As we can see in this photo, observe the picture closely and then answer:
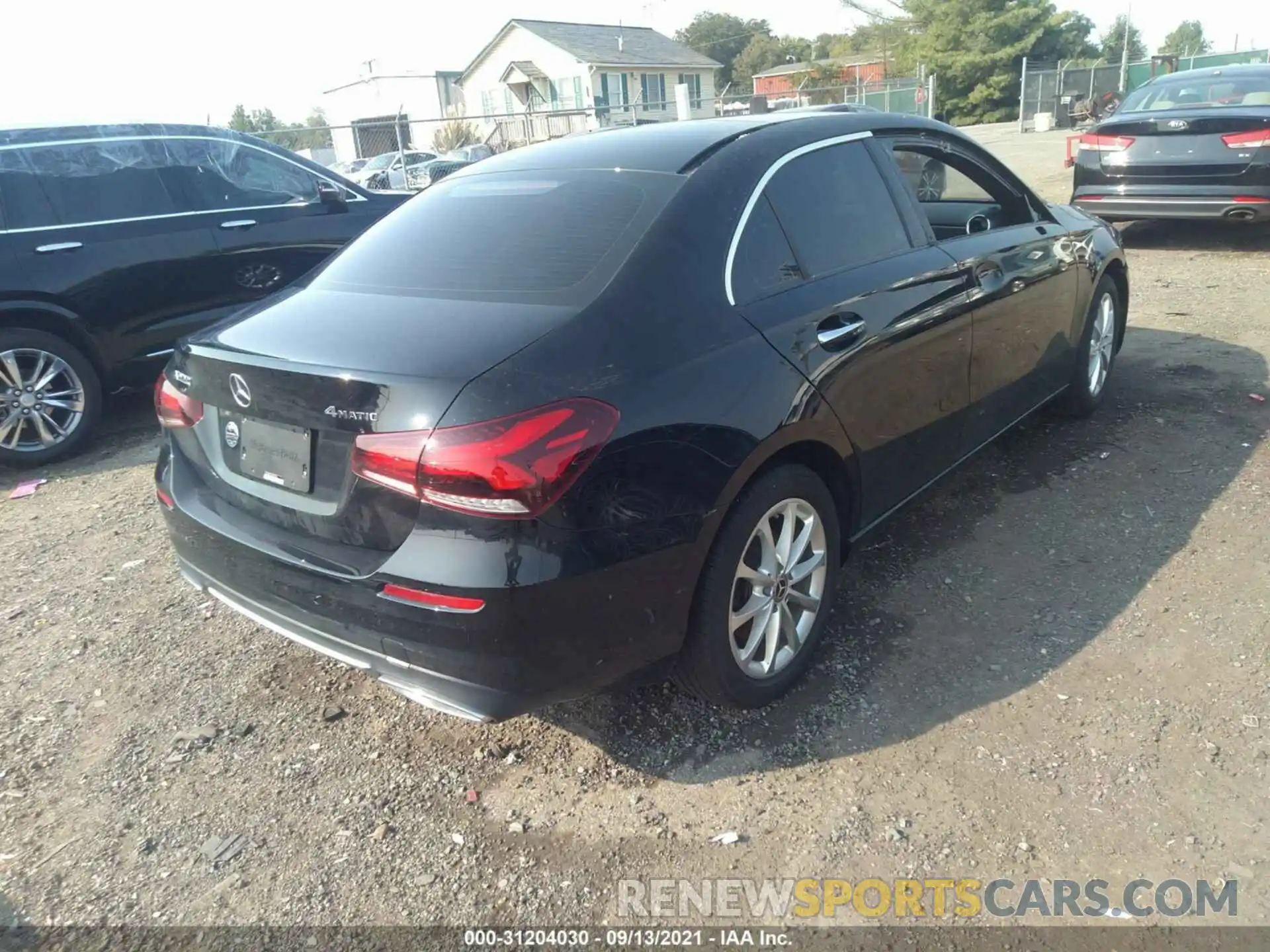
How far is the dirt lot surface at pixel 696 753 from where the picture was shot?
2.45 metres

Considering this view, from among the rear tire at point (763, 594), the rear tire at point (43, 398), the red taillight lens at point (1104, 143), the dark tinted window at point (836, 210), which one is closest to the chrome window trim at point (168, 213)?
the rear tire at point (43, 398)

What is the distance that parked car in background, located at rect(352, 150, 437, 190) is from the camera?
1989 cm

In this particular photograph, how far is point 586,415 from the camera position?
2.31 m

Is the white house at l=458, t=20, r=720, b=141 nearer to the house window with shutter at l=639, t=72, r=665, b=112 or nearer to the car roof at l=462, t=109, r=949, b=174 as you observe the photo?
the house window with shutter at l=639, t=72, r=665, b=112

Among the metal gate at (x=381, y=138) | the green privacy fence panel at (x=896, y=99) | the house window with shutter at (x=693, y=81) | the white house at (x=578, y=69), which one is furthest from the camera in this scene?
the house window with shutter at (x=693, y=81)

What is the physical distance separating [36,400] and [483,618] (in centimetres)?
Result: 468

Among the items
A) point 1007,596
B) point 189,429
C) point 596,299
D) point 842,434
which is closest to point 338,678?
point 189,429

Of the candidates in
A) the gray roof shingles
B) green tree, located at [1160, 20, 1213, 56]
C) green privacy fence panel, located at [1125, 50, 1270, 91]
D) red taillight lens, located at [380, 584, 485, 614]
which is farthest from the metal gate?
green tree, located at [1160, 20, 1213, 56]

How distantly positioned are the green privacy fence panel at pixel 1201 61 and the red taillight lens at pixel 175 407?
40641mm

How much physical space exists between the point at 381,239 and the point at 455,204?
29 cm

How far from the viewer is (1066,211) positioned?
16.9 ft

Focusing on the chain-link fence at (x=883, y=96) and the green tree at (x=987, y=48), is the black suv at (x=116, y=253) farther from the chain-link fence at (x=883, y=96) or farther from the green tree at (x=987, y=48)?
the green tree at (x=987, y=48)

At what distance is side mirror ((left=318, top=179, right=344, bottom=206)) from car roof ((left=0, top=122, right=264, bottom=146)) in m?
0.50

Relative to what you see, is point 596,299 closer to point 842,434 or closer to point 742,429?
point 742,429
